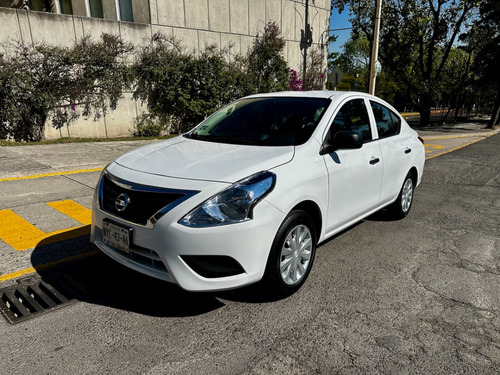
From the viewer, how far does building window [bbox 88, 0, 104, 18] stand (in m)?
13.0

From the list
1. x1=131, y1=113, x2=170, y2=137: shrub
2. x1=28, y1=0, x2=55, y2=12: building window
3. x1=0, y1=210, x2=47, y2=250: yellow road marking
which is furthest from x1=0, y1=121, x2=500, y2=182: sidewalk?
x1=28, y1=0, x2=55, y2=12: building window

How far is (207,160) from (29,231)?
2651 millimetres

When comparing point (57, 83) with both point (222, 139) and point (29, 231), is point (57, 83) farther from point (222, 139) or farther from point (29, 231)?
point (222, 139)

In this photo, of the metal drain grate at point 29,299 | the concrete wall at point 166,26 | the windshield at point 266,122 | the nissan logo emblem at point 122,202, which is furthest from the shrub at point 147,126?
the nissan logo emblem at point 122,202

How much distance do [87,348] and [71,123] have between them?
10.2m

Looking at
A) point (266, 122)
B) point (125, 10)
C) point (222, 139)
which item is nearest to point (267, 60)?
point (125, 10)

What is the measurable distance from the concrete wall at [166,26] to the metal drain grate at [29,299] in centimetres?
891

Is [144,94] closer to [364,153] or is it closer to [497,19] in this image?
[364,153]

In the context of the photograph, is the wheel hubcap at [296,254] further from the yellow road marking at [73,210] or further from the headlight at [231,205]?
the yellow road marking at [73,210]

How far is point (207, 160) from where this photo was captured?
3133mm

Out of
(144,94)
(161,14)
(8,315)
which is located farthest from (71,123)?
(8,315)

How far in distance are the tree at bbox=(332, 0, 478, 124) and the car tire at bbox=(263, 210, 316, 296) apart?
71.8ft

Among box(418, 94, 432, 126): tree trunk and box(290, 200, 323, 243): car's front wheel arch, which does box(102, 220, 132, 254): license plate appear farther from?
box(418, 94, 432, 126): tree trunk

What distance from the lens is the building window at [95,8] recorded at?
42.8ft
